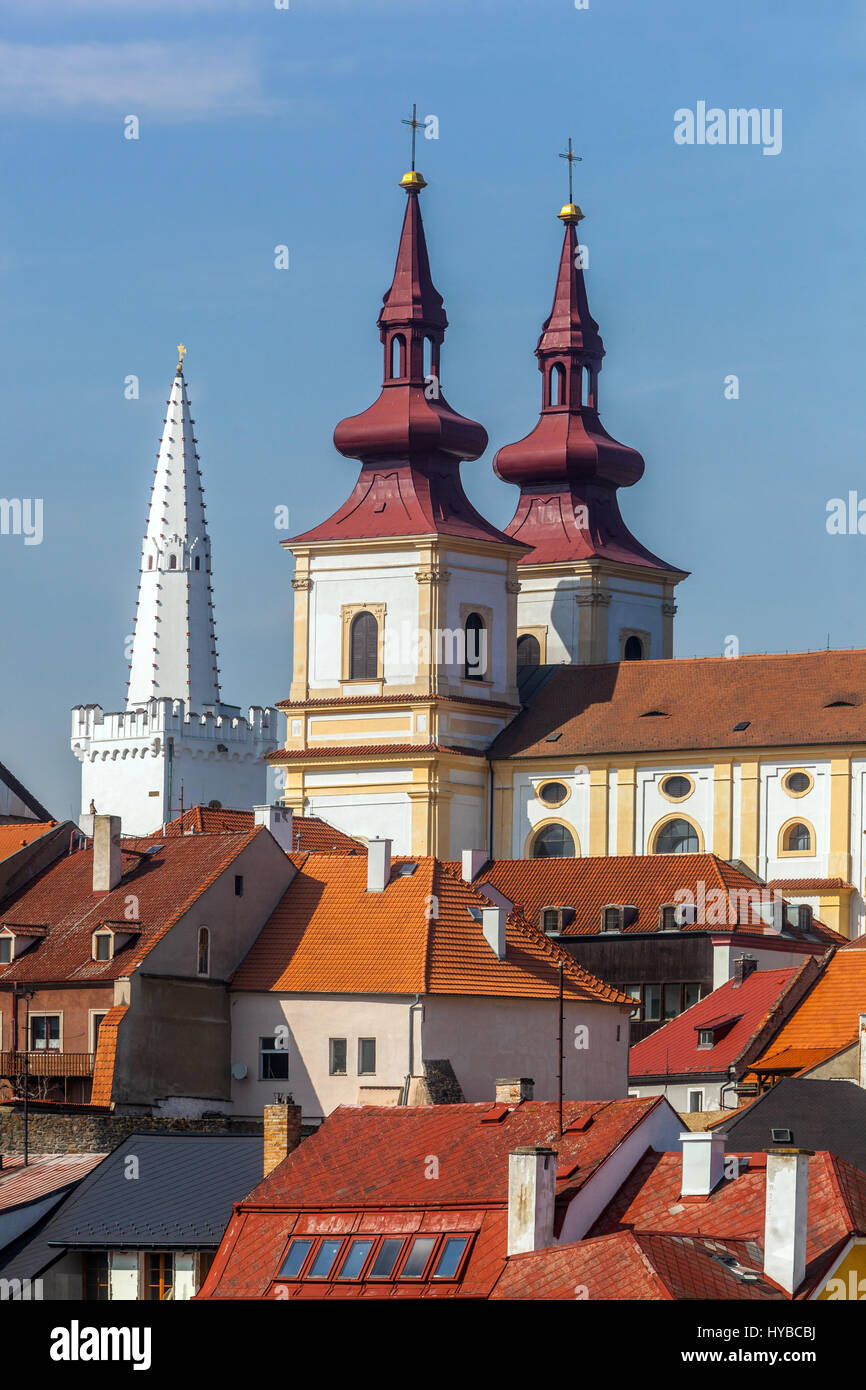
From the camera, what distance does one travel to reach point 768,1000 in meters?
65.2

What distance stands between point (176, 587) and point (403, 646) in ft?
100

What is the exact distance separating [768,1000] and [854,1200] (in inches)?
1123

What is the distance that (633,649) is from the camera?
109 meters

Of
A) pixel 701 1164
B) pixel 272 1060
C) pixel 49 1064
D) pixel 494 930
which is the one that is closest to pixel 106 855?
pixel 49 1064

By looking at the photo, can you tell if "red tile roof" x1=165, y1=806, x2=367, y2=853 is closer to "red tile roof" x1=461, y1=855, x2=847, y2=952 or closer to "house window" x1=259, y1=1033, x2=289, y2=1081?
"red tile roof" x1=461, y1=855, x2=847, y2=952

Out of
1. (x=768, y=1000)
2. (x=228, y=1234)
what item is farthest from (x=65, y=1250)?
(x=768, y=1000)

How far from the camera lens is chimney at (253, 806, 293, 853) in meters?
69.9

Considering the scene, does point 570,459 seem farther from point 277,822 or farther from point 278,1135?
point 278,1135

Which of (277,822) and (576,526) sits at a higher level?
(576,526)

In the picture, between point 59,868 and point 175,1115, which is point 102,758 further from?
point 175,1115

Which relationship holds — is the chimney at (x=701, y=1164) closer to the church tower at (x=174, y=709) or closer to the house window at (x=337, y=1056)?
the house window at (x=337, y=1056)

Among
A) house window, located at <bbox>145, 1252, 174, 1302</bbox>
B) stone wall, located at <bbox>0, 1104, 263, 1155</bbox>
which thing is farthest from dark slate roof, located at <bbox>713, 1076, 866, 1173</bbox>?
stone wall, located at <bbox>0, 1104, 263, 1155</bbox>

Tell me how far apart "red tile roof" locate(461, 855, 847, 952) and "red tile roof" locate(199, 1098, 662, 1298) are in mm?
36070

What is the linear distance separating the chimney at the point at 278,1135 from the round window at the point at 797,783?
5187cm
